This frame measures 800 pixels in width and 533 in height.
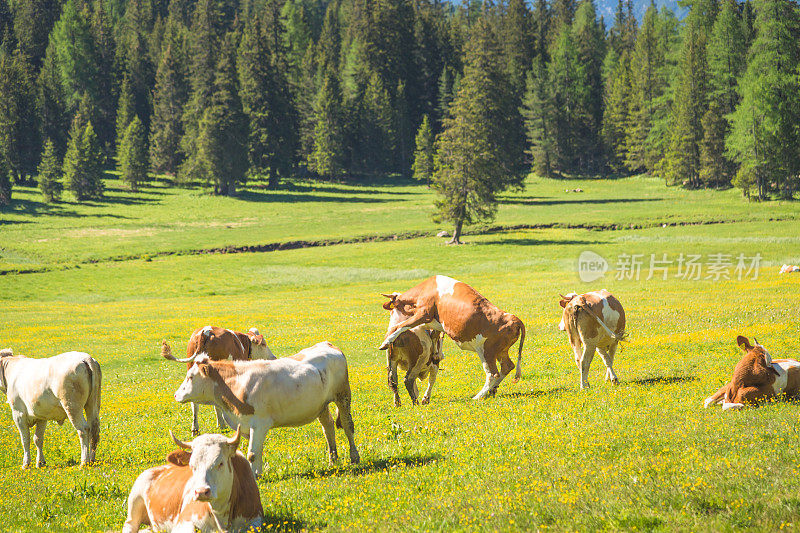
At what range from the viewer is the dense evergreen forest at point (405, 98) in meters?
81.5

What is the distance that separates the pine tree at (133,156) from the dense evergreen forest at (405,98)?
0.32 m

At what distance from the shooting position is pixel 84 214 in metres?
89.9

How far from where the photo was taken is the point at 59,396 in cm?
1239

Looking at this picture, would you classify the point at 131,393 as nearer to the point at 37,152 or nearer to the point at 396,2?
the point at 37,152

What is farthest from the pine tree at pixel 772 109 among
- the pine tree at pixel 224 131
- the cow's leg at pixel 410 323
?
the cow's leg at pixel 410 323

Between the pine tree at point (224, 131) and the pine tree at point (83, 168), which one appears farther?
the pine tree at point (83, 168)

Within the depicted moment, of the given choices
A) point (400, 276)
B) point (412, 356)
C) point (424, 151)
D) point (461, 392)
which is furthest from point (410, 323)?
point (424, 151)

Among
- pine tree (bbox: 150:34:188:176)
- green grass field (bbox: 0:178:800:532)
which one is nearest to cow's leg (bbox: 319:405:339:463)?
green grass field (bbox: 0:178:800:532)

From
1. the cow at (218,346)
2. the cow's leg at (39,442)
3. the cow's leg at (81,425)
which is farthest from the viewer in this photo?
the cow at (218,346)

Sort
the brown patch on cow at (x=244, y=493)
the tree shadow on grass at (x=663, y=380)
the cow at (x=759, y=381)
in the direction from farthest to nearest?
the tree shadow on grass at (x=663, y=380), the cow at (x=759, y=381), the brown patch on cow at (x=244, y=493)

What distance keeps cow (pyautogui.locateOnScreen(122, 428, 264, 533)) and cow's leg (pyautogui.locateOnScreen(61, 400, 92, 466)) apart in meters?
4.41

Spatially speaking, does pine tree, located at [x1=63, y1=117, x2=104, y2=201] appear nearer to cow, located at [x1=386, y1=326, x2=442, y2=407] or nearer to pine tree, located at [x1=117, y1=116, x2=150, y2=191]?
pine tree, located at [x1=117, y1=116, x2=150, y2=191]

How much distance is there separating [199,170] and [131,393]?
286ft

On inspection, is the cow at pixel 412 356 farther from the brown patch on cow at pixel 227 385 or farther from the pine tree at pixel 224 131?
the pine tree at pixel 224 131
